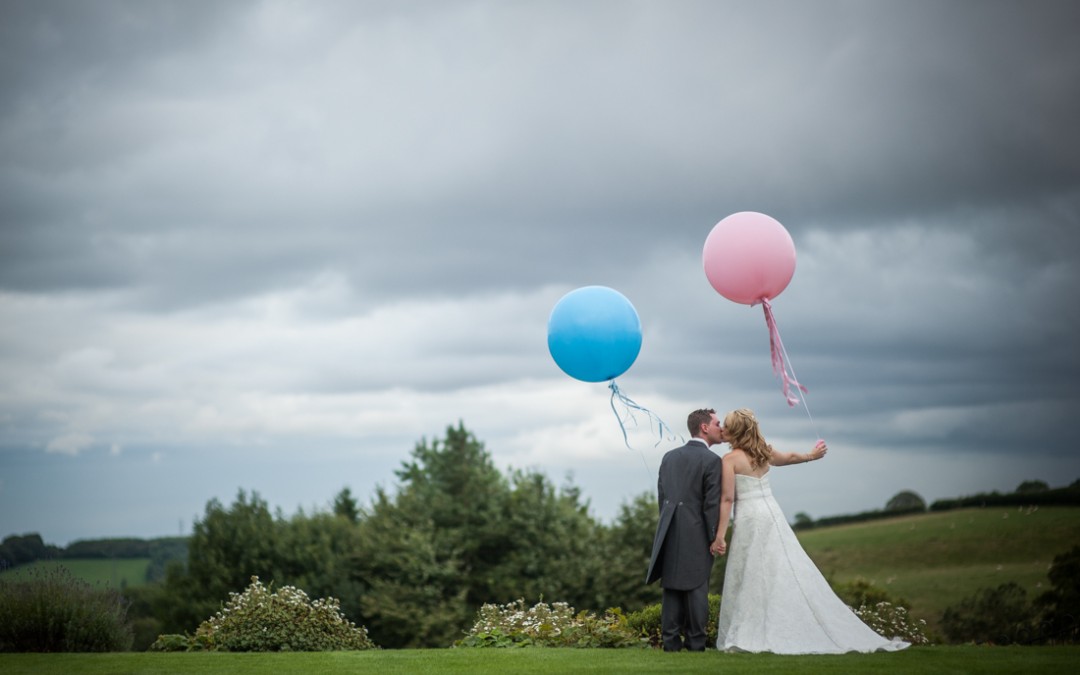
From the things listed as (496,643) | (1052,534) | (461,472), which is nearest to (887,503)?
(1052,534)

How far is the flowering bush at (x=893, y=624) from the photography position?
13.0 m

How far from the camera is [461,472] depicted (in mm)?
42781

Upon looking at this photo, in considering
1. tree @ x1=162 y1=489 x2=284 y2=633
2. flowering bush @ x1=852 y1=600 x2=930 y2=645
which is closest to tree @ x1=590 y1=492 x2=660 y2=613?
tree @ x1=162 y1=489 x2=284 y2=633

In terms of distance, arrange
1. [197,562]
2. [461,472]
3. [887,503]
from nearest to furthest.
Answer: [197,562], [461,472], [887,503]

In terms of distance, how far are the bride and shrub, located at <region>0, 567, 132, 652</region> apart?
8847 millimetres

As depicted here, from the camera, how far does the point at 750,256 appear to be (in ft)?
36.0

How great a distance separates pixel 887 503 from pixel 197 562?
4079 centimetres

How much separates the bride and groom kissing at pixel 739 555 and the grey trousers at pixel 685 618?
0.4 inches

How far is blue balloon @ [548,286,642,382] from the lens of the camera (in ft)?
36.8

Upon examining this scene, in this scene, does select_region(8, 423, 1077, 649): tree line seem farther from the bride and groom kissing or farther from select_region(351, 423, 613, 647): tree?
the bride and groom kissing

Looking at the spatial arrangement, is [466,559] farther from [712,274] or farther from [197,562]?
[712,274]

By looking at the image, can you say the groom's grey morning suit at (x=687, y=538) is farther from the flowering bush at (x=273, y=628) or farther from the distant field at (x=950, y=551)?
the distant field at (x=950, y=551)

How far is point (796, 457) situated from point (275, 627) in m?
7.67

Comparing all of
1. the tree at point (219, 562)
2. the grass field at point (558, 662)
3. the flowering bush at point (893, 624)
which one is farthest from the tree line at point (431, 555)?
the grass field at point (558, 662)
